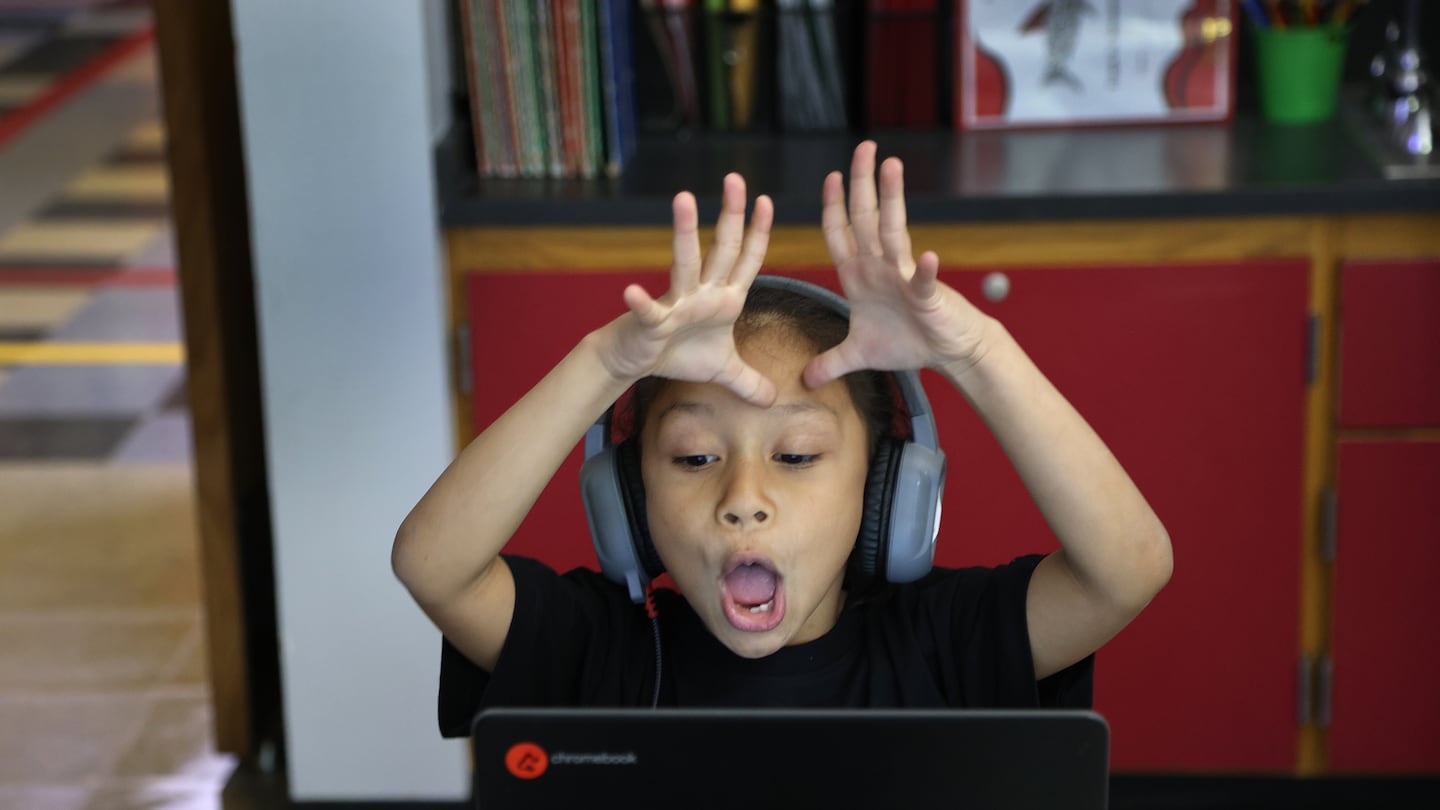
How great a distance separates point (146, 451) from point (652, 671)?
122 inches

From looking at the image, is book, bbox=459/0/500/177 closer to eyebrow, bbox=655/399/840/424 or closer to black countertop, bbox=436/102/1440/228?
black countertop, bbox=436/102/1440/228

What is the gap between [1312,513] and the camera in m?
2.41

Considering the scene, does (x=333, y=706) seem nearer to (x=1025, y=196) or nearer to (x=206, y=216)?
(x=206, y=216)

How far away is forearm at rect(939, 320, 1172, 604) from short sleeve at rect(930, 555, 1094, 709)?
75 mm

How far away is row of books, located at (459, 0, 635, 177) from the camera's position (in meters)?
2.34

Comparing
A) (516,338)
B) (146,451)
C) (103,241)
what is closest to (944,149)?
(516,338)

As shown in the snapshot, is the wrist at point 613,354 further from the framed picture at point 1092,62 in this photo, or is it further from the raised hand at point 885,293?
the framed picture at point 1092,62

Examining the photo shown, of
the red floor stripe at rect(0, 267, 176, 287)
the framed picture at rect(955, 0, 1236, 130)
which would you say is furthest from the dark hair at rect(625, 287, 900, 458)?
the red floor stripe at rect(0, 267, 176, 287)

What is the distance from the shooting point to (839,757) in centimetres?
83

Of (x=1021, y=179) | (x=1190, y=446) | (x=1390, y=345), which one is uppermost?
(x=1021, y=179)

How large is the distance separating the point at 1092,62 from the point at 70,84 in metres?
6.87

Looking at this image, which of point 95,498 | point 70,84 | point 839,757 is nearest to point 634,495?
point 839,757

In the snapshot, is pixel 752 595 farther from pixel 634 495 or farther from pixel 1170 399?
pixel 1170 399

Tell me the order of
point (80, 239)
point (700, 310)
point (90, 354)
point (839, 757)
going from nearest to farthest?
point (839, 757) → point (700, 310) → point (90, 354) → point (80, 239)
